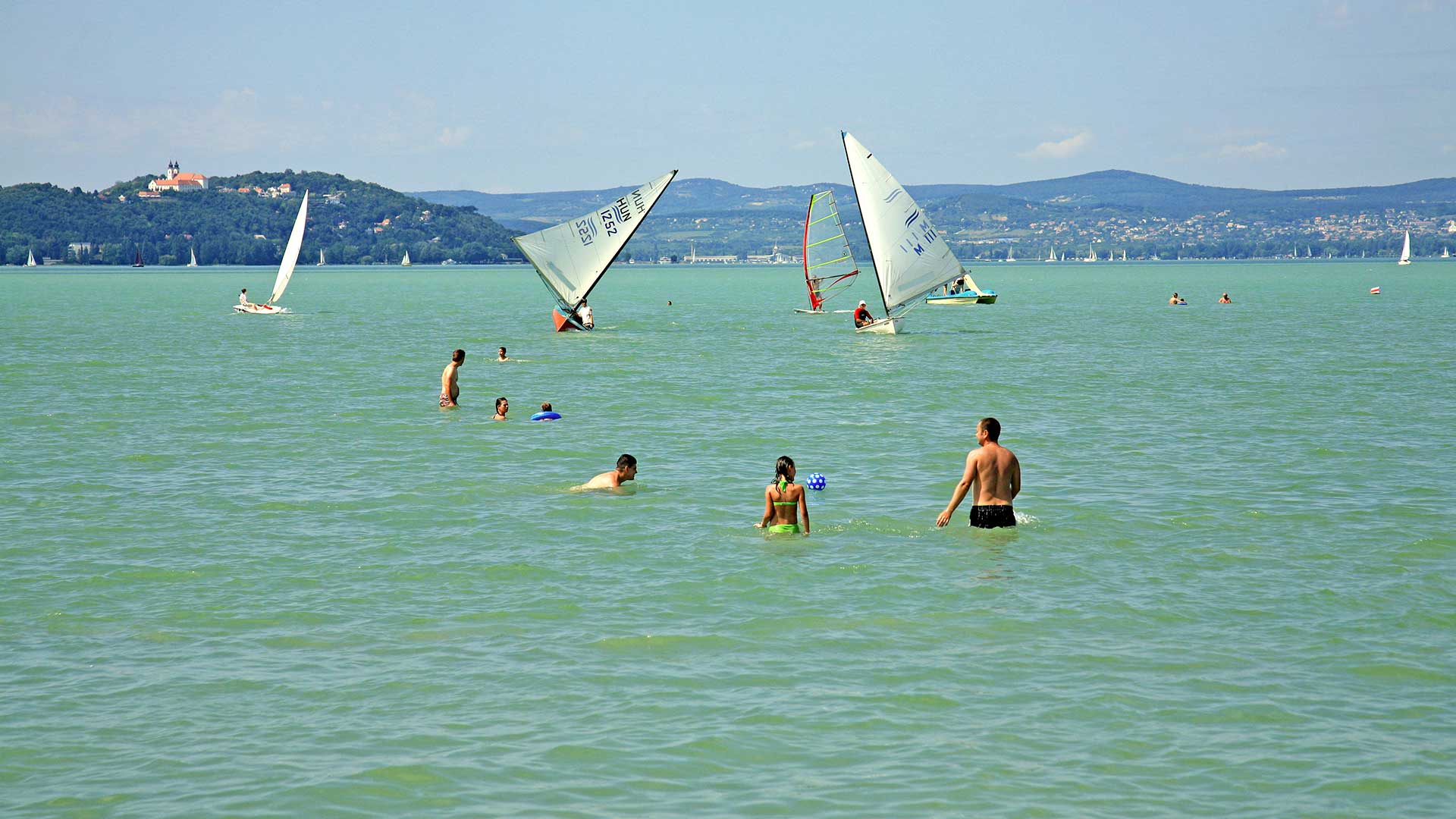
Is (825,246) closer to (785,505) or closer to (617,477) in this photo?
(617,477)

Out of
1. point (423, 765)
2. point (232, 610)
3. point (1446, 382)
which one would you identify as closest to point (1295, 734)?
point (423, 765)

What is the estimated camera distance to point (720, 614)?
1767cm

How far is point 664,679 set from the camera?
15062 mm

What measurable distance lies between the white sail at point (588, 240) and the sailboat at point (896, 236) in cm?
1013

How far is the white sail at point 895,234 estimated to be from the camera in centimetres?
6247

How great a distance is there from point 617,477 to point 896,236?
39547mm

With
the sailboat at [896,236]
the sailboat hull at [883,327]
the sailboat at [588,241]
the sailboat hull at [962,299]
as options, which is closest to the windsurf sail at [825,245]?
the sailboat hull at [883,327]

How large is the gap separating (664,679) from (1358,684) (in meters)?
7.34

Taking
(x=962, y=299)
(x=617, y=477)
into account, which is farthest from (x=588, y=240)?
(x=962, y=299)

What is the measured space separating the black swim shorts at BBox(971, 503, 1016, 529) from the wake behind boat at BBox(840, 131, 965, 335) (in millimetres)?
39390

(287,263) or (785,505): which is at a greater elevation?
(287,263)

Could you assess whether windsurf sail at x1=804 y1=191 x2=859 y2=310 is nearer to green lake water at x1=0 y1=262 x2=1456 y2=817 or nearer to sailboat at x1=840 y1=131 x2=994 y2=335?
sailboat at x1=840 y1=131 x2=994 y2=335

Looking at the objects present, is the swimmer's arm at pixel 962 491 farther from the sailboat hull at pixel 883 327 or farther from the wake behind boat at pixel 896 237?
the sailboat hull at pixel 883 327

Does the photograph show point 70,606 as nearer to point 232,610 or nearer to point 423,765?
point 232,610
